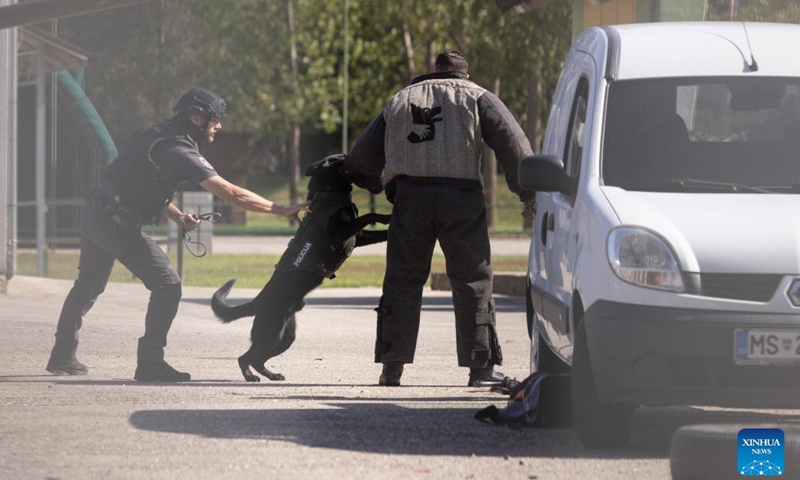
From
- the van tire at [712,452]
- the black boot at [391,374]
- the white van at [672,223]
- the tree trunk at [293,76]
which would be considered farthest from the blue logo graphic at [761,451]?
the tree trunk at [293,76]

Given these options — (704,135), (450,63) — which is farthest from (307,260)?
(704,135)

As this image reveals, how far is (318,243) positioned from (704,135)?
3.14m

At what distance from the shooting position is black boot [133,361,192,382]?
1002 cm

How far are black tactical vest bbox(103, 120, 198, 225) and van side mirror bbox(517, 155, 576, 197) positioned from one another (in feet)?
11.1

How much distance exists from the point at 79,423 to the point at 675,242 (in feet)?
9.99

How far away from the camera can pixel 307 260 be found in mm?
10078

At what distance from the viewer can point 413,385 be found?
9898mm

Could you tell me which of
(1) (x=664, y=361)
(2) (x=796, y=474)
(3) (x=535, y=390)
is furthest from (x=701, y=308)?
(3) (x=535, y=390)

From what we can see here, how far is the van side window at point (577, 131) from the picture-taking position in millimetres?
7898

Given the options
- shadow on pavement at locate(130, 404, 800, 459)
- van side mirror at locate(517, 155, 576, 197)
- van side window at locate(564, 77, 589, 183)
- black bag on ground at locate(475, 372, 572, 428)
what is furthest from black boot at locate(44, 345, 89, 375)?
van side mirror at locate(517, 155, 576, 197)

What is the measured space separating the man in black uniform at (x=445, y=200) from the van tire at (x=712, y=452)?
318 cm

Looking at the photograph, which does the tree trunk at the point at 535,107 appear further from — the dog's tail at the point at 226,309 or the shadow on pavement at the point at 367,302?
the dog's tail at the point at 226,309

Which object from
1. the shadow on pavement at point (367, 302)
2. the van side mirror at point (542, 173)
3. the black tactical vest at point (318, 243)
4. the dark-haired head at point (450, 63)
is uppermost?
the dark-haired head at point (450, 63)

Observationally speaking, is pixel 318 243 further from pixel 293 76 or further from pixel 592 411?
pixel 293 76
